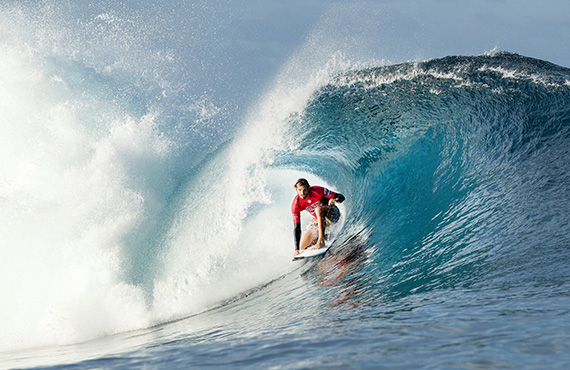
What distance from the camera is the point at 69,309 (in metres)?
6.25

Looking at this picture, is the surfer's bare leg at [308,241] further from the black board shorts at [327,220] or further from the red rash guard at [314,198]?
the red rash guard at [314,198]

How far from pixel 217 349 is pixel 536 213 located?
4.36 metres

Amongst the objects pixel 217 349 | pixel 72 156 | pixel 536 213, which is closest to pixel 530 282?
pixel 536 213

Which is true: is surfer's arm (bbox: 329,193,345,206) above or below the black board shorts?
above

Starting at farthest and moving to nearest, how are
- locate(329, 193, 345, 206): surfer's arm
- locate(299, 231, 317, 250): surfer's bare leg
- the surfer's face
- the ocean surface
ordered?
locate(299, 231, 317, 250): surfer's bare leg
locate(329, 193, 345, 206): surfer's arm
the surfer's face
the ocean surface

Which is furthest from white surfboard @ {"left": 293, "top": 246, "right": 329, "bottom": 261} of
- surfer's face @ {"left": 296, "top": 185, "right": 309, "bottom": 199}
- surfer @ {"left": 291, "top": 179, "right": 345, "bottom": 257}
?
surfer's face @ {"left": 296, "top": 185, "right": 309, "bottom": 199}

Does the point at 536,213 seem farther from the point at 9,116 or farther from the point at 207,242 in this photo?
the point at 9,116

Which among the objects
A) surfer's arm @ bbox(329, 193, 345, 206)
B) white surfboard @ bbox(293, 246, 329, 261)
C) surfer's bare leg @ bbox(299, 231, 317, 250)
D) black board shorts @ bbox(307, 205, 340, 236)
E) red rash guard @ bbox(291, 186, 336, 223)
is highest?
red rash guard @ bbox(291, 186, 336, 223)

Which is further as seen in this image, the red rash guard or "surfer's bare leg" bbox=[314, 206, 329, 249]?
the red rash guard

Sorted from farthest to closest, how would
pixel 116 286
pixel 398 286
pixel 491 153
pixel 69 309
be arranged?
1. pixel 491 153
2. pixel 116 286
3. pixel 69 309
4. pixel 398 286

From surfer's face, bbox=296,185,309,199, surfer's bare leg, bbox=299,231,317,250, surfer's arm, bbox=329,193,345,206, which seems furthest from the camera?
surfer's bare leg, bbox=299,231,317,250

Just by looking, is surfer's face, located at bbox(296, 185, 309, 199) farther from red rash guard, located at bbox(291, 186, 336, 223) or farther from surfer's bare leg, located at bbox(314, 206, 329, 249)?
surfer's bare leg, located at bbox(314, 206, 329, 249)

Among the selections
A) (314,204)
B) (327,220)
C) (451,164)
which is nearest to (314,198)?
(314,204)

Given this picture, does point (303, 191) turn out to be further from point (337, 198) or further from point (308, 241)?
point (308, 241)
